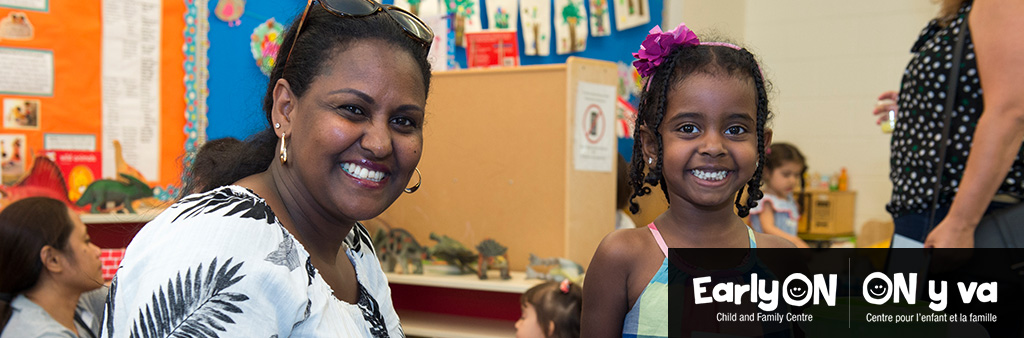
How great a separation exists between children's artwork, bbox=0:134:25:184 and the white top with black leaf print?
273cm

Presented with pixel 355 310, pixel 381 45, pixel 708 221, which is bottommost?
pixel 355 310

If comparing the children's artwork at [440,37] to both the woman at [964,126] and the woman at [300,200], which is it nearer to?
the woman at [964,126]

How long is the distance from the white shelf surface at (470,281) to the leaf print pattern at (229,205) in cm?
200

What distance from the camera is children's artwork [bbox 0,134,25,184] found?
10.9 feet

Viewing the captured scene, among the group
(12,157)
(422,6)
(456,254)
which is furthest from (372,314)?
(422,6)

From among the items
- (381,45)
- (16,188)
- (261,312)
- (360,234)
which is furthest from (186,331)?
(16,188)

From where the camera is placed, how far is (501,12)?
222 inches

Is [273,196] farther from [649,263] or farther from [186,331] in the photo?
[649,263]

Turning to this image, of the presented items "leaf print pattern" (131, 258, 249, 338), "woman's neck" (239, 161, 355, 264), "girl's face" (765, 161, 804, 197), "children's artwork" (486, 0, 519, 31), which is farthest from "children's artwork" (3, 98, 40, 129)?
"girl's face" (765, 161, 804, 197)

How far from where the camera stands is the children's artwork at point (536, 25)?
5.66 metres

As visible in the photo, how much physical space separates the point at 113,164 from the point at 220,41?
2.80 ft

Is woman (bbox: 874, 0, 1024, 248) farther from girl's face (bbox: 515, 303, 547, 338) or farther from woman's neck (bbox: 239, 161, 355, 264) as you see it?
woman's neck (bbox: 239, 161, 355, 264)

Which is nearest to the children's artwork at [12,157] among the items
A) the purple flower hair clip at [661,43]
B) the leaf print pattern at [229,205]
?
the leaf print pattern at [229,205]

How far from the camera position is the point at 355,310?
4.44 ft
